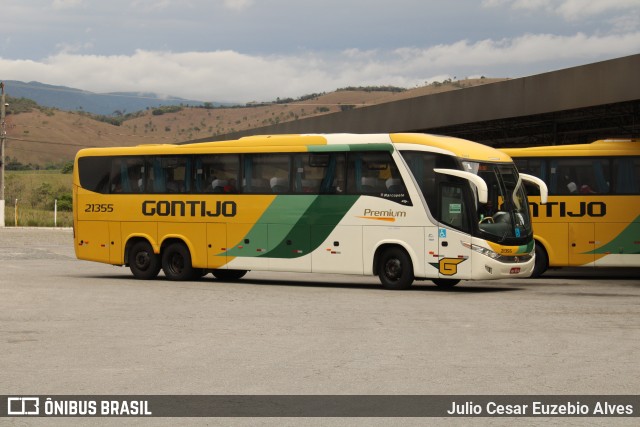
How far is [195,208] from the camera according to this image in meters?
25.9

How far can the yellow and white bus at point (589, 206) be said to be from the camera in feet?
85.0

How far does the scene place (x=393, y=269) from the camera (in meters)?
22.9

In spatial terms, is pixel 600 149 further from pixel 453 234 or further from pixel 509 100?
pixel 509 100

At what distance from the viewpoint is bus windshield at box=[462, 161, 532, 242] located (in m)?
22.0

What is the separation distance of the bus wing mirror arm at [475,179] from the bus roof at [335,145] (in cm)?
40

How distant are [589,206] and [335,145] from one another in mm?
6606

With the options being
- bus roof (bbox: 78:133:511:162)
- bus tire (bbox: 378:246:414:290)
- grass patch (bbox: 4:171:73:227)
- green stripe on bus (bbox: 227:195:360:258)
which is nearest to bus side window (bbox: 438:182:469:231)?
bus roof (bbox: 78:133:511:162)

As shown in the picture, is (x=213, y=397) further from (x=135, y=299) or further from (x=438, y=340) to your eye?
(x=135, y=299)

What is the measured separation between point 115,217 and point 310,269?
18.8 feet

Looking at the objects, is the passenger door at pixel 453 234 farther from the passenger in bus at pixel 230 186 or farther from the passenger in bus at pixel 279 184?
the passenger in bus at pixel 230 186

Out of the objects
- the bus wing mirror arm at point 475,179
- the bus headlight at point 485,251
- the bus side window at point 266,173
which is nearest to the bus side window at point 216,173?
the bus side window at point 266,173

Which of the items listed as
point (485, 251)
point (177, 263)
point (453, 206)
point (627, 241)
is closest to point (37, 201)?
point (177, 263)

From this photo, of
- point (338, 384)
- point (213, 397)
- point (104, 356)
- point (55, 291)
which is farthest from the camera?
point (55, 291)
